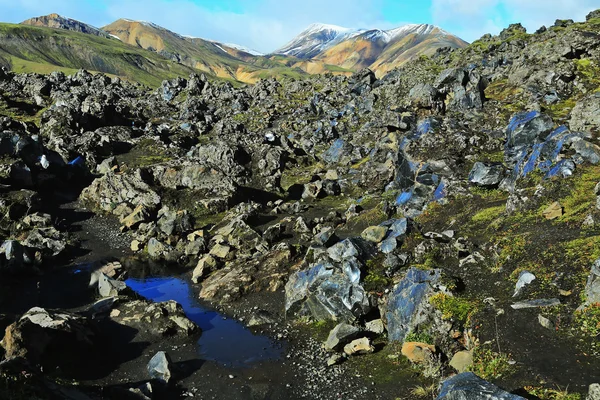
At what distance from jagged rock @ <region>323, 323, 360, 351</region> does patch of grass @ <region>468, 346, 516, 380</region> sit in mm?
8615

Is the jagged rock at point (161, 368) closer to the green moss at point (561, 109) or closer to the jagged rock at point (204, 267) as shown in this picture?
the jagged rock at point (204, 267)

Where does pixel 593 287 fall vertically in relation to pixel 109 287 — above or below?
above

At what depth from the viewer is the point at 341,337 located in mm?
28094

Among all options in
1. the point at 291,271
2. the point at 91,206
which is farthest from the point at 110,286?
the point at 91,206

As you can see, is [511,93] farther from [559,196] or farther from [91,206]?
[91,206]

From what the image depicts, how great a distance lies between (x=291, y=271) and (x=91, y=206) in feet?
147

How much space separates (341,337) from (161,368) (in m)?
12.3

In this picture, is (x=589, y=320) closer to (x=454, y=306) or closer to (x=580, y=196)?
(x=454, y=306)

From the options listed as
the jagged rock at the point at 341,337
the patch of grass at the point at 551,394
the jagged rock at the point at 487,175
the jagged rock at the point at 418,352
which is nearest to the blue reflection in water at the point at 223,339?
the jagged rock at the point at 341,337

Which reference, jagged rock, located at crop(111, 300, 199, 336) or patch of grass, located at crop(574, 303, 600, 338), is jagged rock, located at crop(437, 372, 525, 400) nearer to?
patch of grass, located at crop(574, 303, 600, 338)

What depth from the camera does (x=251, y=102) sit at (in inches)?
6427

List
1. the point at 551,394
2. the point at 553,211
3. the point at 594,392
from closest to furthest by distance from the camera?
1. the point at 594,392
2. the point at 551,394
3. the point at 553,211

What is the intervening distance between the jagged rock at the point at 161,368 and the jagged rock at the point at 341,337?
426 inches

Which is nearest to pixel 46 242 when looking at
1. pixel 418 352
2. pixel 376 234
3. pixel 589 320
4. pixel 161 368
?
pixel 161 368
